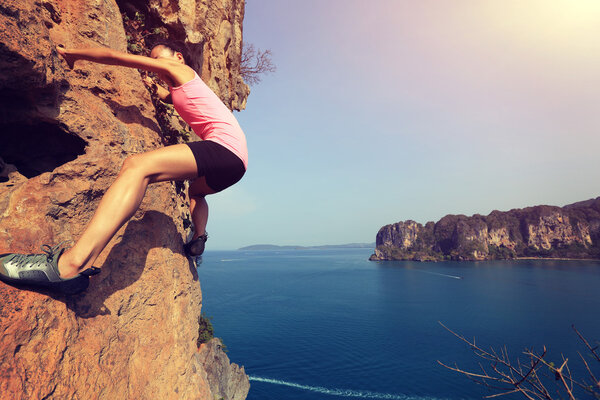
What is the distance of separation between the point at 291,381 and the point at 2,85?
33.4 metres

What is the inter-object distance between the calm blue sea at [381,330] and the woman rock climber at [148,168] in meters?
29.7

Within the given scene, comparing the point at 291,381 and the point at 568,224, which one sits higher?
the point at 568,224

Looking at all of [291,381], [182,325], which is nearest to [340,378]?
[291,381]

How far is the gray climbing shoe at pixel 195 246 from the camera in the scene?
475cm

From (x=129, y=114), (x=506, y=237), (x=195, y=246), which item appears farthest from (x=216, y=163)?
(x=506, y=237)

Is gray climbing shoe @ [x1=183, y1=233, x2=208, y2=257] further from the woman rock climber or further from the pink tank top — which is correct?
the pink tank top

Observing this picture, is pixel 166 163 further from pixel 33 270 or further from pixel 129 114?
pixel 129 114

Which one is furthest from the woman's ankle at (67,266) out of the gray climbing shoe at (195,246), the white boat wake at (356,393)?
the white boat wake at (356,393)

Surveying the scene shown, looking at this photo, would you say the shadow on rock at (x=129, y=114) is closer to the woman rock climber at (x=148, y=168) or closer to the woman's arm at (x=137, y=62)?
the woman rock climber at (x=148, y=168)

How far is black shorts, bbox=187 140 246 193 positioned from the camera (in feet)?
10.7

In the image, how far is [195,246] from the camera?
4766 mm

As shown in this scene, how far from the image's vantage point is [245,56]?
14.2 meters

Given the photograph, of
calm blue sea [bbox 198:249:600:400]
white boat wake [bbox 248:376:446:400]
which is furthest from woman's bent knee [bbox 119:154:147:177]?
white boat wake [bbox 248:376:446:400]

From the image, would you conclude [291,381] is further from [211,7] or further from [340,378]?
[211,7]
